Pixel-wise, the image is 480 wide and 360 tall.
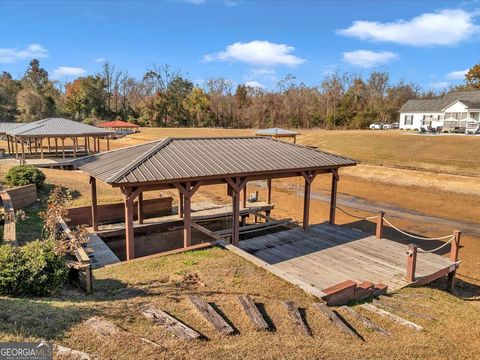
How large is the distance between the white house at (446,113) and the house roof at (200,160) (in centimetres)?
3945

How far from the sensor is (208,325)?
603 cm

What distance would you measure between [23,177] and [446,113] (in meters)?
53.0

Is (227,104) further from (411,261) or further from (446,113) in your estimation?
(411,261)

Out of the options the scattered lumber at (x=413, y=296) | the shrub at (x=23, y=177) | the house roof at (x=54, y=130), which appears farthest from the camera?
the house roof at (x=54, y=130)

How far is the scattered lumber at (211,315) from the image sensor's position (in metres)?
5.94

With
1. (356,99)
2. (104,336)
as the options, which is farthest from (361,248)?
(356,99)

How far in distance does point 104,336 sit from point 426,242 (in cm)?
1505

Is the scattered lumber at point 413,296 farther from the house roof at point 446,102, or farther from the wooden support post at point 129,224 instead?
the house roof at point 446,102

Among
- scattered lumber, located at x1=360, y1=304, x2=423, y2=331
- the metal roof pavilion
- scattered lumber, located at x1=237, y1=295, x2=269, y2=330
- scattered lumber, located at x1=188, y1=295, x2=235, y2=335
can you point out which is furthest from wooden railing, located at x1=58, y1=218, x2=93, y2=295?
scattered lumber, located at x1=360, y1=304, x2=423, y2=331

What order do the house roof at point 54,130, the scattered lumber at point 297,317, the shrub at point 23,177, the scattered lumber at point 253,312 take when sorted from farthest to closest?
the house roof at point 54,130, the shrub at point 23,177, the scattered lumber at point 297,317, the scattered lumber at point 253,312

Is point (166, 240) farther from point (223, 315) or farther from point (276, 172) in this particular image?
point (223, 315)

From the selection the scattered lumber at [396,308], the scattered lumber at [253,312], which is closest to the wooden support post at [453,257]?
the scattered lumber at [396,308]

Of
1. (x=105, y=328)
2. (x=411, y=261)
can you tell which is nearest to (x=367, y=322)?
(x=411, y=261)

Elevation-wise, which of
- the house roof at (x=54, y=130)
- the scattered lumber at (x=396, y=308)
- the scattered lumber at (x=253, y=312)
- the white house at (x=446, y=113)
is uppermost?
the white house at (x=446, y=113)
